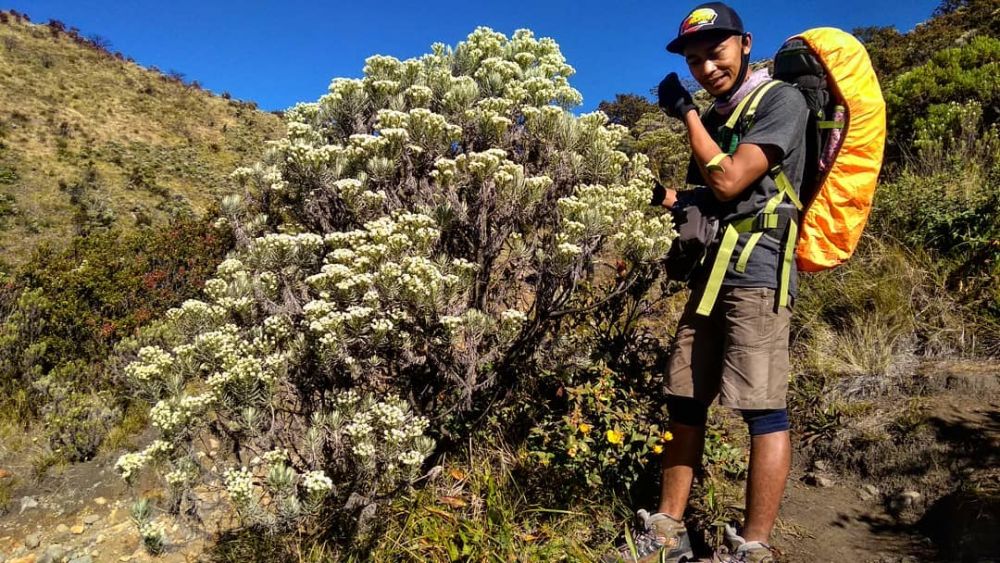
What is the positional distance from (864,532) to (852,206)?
5.88 ft

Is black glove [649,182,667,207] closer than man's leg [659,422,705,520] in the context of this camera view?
No

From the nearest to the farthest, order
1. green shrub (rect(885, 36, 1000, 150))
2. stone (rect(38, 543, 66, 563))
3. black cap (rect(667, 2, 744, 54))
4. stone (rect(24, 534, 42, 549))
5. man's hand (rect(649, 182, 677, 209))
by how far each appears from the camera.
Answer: black cap (rect(667, 2, 744, 54)), man's hand (rect(649, 182, 677, 209)), stone (rect(38, 543, 66, 563)), stone (rect(24, 534, 42, 549)), green shrub (rect(885, 36, 1000, 150))

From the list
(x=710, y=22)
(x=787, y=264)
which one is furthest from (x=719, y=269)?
(x=710, y=22)

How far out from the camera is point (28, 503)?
161 inches

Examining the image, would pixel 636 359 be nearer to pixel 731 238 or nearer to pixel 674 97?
pixel 731 238

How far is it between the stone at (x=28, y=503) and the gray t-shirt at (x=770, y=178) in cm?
514

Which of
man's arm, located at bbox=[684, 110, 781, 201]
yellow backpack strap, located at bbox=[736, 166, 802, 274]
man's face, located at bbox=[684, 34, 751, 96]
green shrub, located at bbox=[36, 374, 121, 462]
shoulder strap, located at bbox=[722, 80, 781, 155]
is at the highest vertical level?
man's face, located at bbox=[684, 34, 751, 96]

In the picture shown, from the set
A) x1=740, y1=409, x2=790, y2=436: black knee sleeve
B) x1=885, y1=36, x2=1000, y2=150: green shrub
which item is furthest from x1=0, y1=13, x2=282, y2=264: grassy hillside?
x1=885, y1=36, x2=1000, y2=150: green shrub

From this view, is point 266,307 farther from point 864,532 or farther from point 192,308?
point 864,532

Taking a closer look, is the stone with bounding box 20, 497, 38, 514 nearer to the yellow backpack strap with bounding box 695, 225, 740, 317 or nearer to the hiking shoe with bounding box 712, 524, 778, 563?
the hiking shoe with bounding box 712, 524, 778, 563

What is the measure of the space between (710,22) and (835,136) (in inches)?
27.0

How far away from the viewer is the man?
2.06 m

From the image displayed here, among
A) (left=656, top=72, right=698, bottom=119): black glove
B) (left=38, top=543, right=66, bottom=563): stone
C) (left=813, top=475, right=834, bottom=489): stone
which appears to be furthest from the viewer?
(left=38, top=543, right=66, bottom=563): stone

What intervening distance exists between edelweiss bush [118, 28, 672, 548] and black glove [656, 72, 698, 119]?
478mm
